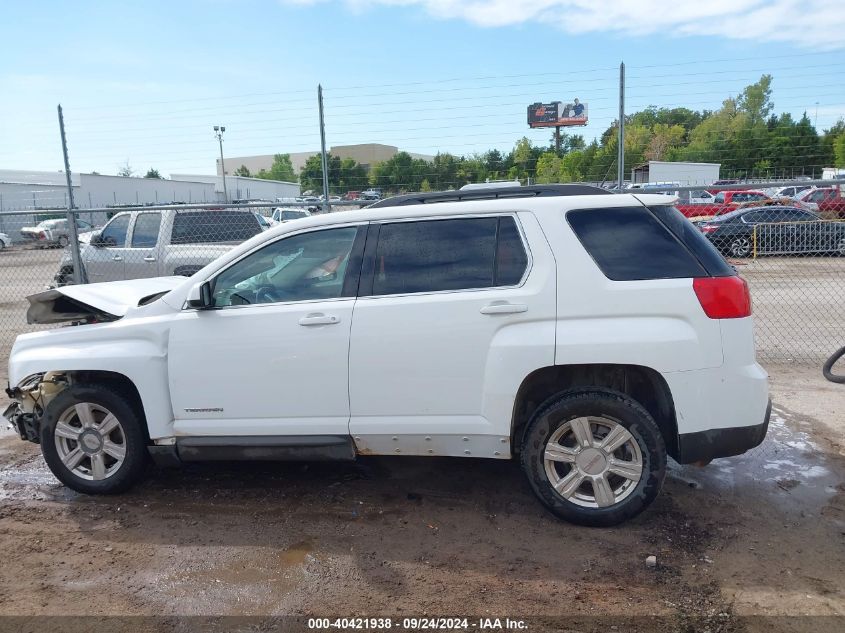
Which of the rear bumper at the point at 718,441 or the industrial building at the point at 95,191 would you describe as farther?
the industrial building at the point at 95,191

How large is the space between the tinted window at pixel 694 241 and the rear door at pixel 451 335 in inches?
27.9

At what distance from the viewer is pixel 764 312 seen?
37.7ft

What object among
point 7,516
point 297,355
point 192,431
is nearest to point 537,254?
point 297,355

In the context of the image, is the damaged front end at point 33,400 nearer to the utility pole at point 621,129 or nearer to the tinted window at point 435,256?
the tinted window at point 435,256

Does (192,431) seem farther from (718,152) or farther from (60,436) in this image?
(718,152)

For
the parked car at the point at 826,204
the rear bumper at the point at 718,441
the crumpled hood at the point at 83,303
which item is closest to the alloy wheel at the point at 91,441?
the crumpled hood at the point at 83,303

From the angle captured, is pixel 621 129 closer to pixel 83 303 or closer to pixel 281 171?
pixel 83 303

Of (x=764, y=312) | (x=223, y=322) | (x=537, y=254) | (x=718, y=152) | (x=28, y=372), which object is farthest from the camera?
(x=718, y=152)

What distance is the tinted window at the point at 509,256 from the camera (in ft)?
13.0

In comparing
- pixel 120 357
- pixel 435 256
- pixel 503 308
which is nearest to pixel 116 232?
pixel 120 357

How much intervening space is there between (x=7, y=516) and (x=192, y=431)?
4.47 feet

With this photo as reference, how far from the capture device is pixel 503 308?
3.86 m

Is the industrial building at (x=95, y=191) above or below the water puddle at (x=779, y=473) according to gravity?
above

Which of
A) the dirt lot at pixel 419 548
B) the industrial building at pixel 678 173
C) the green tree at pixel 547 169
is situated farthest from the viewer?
the industrial building at pixel 678 173
